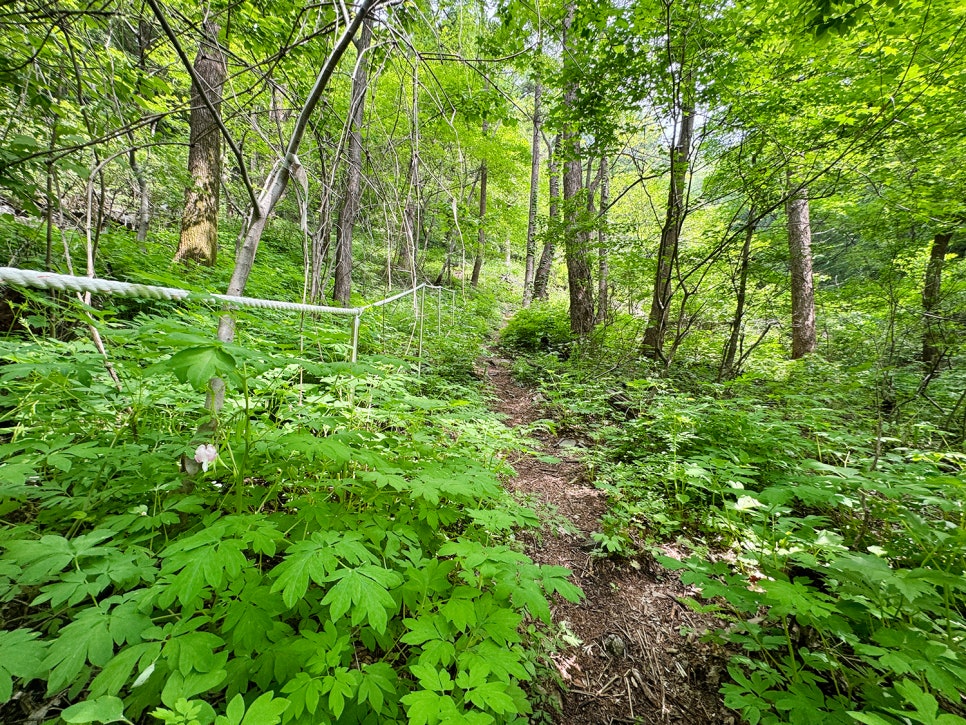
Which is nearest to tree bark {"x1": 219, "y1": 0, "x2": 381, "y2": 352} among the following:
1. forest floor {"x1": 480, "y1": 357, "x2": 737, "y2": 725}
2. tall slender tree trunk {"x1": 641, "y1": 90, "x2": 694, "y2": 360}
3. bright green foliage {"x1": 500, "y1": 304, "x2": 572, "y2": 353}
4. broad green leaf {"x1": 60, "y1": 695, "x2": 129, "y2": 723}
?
broad green leaf {"x1": 60, "y1": 695, "x2": 129, "y2": 723}

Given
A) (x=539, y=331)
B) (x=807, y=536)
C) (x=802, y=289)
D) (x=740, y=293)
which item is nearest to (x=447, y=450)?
(x=807, y=536)

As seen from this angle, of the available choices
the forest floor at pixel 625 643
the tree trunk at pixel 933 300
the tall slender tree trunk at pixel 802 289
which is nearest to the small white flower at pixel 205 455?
the forest floor at pixel 625 643

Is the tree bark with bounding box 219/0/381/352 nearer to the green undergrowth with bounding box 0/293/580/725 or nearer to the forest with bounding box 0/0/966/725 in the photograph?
the forest with bounding box 0/0/966/725

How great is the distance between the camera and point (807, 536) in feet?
5.83

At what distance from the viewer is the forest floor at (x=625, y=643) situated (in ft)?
5.02

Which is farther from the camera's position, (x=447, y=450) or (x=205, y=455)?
(x=447, y=450)

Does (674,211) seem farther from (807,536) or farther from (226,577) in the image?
(226,577)

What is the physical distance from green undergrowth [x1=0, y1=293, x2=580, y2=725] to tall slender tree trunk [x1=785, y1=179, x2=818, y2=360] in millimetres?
7599

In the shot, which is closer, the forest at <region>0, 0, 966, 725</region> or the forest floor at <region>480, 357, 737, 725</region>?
the forest at <region>0, 0, 966, 725</region>

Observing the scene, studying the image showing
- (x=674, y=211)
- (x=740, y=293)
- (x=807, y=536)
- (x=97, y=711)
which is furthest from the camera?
(x=740, y=293)

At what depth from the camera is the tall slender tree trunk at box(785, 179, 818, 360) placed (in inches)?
247

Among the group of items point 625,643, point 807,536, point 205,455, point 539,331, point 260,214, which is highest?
point 539,331

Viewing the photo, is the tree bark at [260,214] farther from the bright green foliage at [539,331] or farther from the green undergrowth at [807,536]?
the bright green foliage at [539,331]

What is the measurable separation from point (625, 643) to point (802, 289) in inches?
304
